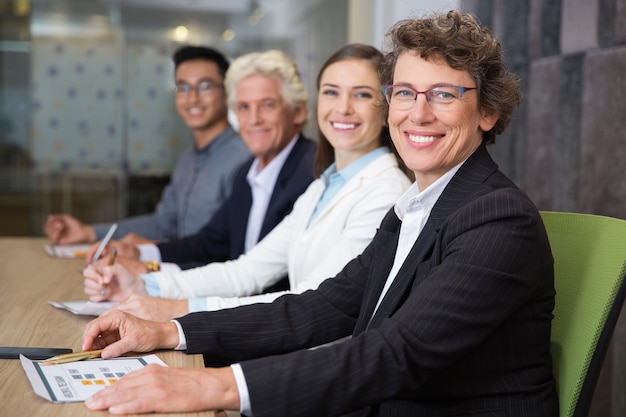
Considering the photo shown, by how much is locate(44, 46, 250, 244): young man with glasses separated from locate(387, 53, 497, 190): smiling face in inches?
87.1

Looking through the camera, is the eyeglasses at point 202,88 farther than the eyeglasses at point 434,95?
Yes

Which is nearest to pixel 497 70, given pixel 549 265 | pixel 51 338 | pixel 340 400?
pixel 549 265

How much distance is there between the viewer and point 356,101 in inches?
99.7

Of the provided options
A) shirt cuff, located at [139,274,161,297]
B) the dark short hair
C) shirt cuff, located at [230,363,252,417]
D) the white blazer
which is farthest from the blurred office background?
shirt cuff, located at [230,363,252,417]

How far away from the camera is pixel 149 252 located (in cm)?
336

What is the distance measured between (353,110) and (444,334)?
122 centimetres

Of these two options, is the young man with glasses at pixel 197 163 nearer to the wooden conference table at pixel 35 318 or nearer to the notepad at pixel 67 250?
the notepad at pixel 67 250

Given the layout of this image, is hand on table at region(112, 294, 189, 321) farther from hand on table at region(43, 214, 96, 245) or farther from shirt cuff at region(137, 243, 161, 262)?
hand on table at region(43, 214, 96, 245)

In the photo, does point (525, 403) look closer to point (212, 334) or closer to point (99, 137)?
point (212, 334)

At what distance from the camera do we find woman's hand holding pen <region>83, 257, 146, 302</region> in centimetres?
228

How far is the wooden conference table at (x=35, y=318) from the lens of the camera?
1.31 metres

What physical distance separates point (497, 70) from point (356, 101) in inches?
32.9

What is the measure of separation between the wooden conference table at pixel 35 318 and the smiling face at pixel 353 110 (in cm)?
87

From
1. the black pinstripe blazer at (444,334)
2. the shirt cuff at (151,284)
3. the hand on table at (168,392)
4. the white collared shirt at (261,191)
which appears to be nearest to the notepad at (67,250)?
the white collared shirt at (261,191)
